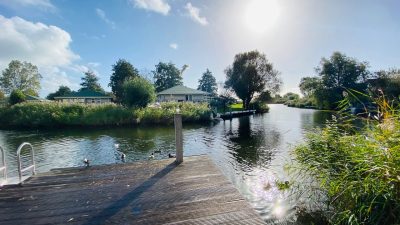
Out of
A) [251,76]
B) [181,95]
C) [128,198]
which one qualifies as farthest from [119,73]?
[128,198]

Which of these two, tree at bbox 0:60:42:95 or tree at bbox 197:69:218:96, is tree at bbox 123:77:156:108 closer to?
tree at bbox 0:60:42:95

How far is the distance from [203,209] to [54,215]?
1.88 metres

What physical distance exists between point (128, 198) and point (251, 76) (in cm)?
4136

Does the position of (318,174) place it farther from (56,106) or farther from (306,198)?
(56,106)

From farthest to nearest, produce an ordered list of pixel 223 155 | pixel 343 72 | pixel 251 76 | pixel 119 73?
pixel 119 73, pixel 251 76, pixel 343 72, pixel 223 155

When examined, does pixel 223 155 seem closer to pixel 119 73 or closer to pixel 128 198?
pixel 128 198

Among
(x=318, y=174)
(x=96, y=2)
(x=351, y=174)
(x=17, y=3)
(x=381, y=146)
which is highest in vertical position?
(x=96, y=2)

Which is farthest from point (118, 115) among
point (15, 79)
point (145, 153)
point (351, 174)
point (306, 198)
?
point (15, 79)

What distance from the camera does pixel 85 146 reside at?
540 inches

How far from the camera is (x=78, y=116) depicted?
2297 cm

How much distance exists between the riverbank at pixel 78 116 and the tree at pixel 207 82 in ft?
185

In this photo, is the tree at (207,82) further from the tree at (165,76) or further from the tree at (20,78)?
the tree at (20,78)

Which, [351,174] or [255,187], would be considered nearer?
[351,174]

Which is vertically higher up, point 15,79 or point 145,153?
point 15,79
